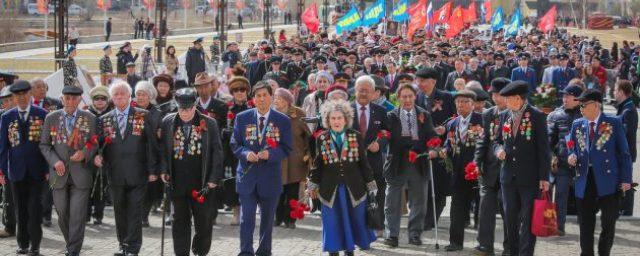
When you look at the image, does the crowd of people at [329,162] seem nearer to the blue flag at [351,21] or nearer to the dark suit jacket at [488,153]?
the dark suit jacket at [488,153]

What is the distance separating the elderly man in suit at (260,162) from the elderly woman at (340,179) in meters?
0.36

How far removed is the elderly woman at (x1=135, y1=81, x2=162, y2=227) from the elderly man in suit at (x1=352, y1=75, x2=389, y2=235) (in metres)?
2.10

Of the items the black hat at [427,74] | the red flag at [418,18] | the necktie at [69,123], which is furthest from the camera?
the red flag at [418,18]

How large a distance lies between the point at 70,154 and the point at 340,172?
2.57 meters

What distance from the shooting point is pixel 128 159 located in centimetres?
1130

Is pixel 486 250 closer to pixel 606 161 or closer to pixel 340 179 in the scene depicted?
pixel 606 161

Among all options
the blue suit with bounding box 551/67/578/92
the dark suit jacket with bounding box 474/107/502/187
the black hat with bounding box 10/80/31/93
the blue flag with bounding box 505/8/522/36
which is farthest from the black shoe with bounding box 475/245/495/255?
the blue flag with bounding box 505/8/522/36

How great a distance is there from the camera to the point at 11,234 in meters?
13.0

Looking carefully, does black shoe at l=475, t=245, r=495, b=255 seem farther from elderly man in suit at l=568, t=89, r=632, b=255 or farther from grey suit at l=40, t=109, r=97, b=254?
grey suit at l=40, t=109, r=97, b=254

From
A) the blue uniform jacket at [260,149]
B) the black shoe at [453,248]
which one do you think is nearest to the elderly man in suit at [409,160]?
the black shoe at [453,248]

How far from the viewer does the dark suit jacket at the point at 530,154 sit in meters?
10.9

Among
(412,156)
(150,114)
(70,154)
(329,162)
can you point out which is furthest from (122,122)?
(412,156)

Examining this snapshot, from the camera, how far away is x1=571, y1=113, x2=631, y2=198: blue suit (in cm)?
1106

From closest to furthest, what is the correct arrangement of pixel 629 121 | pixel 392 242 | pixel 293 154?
pixel 392 242, pixel 629 121, pixel 293 154
